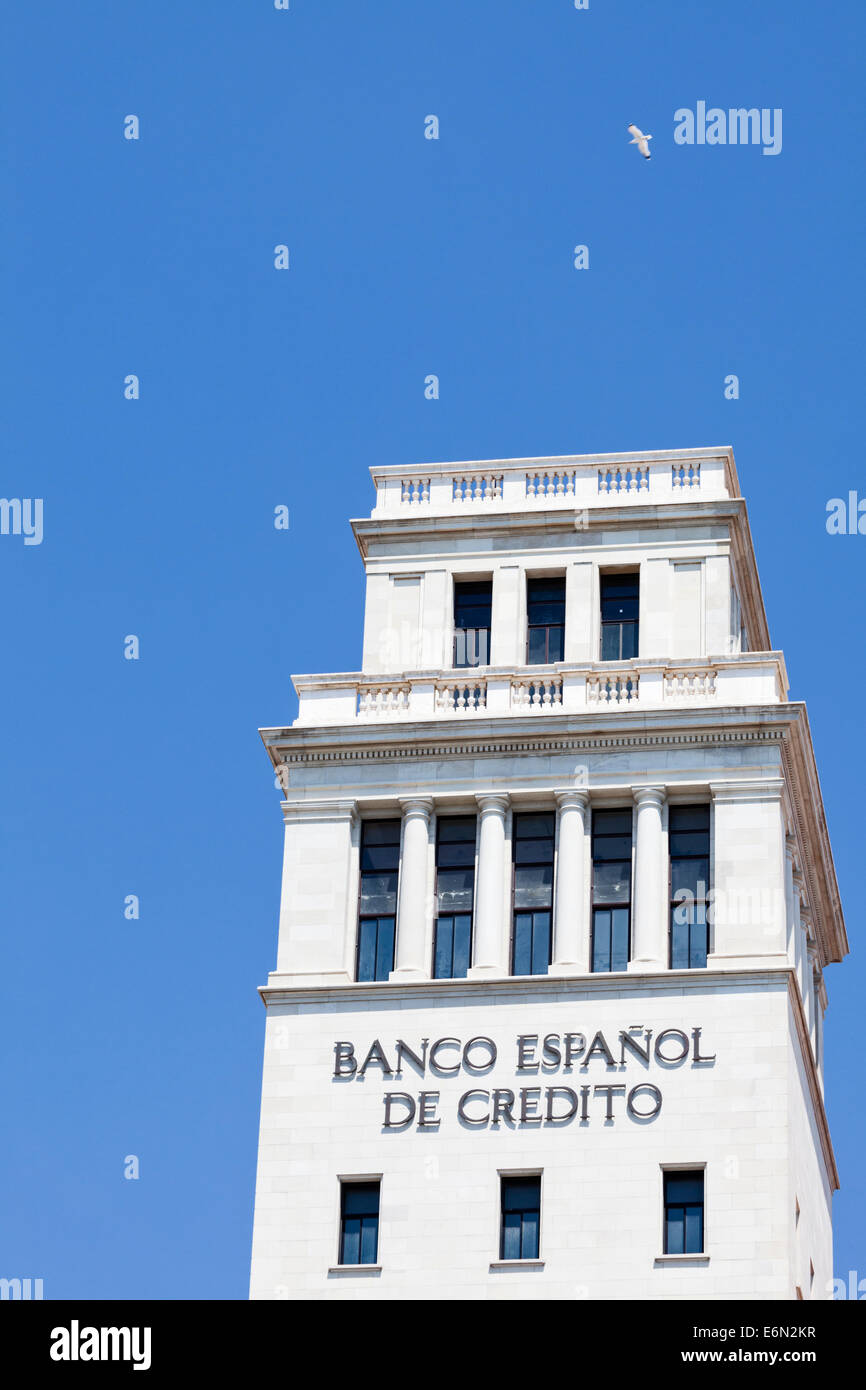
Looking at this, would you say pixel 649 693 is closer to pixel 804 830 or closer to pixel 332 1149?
pixel 804 830

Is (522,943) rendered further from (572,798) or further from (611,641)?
(611,641)

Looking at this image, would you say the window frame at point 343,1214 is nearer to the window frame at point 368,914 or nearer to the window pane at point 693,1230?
the window frame at point 368,914

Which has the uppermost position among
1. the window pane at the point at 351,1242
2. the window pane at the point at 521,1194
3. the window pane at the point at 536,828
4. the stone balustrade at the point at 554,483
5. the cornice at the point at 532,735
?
the stone balustrade at the point at 554,483

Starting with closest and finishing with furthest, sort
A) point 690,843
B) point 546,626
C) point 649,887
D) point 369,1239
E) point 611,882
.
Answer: point 369,1239 < point 649,887 < point 611,882 < point 690,843 < point 546,626

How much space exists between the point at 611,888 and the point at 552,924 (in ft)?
4.90

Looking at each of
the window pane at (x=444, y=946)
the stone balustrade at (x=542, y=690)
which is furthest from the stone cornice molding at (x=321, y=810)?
the window pane at (x=444, y=946)

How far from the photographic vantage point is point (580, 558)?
239 feet

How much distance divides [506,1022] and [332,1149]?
4463mm

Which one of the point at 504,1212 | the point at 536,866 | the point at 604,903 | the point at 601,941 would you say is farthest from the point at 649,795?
the point at 504,1212

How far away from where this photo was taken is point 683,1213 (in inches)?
2505

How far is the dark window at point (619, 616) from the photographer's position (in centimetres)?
7188

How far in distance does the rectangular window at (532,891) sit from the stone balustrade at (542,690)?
2.49 m

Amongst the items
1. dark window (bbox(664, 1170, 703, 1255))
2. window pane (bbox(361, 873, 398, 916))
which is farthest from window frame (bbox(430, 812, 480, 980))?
dark window (bbox(664, 1170, 703, 1255))
